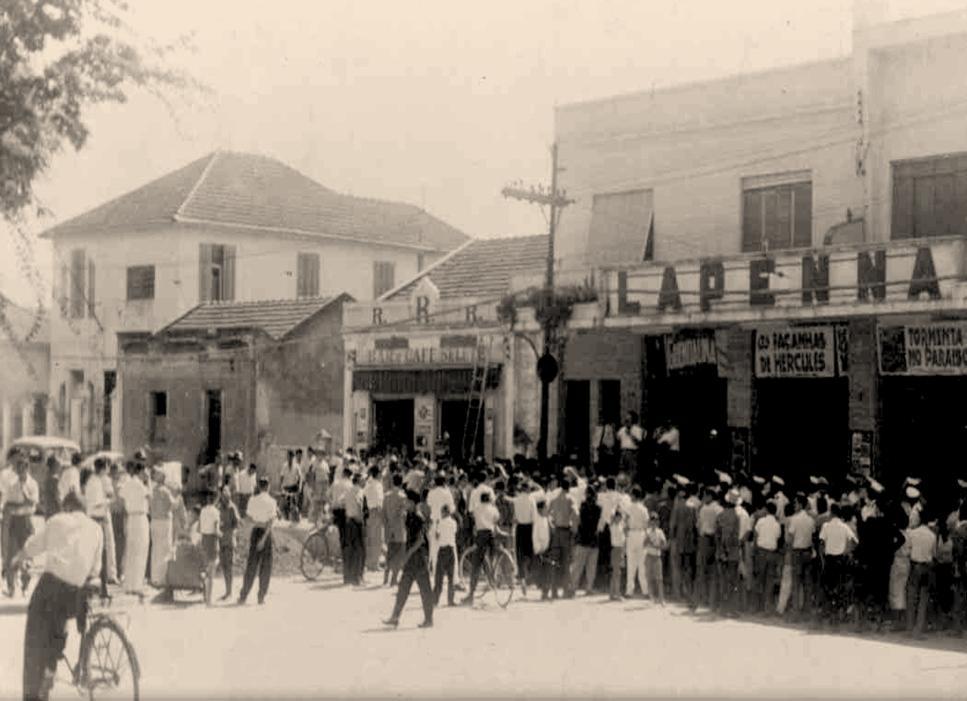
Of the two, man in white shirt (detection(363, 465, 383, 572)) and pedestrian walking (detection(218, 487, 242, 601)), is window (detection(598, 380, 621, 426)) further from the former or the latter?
pedestrian walking (detection(218, 487, 242, 601))

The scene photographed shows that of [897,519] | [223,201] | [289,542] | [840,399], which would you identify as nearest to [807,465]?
[840,399]

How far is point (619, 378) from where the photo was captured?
28219mm

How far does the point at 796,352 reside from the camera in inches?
985

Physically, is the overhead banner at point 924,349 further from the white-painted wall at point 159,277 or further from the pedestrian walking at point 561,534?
the white-painted wall at point 159,277

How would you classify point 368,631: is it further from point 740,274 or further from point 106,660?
point 740,274

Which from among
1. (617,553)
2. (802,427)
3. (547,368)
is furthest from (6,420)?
(617,553)

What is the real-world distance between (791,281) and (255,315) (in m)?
19.6

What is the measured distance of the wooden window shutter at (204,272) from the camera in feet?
142

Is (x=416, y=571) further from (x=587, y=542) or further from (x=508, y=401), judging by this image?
(x=508, y=401)

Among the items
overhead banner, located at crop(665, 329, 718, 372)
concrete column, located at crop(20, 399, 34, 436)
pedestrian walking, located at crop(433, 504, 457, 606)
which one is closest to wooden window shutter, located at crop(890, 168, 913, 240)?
overhead banner, located at crop(665, 329, 718, 372)

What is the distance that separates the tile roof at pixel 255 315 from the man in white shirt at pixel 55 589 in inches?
1017

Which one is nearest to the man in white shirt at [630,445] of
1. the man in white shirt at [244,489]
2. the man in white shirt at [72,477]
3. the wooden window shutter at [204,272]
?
the man in white shirt at [244,489]

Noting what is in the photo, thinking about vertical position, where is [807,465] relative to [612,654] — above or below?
above

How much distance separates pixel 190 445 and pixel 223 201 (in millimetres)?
10002
